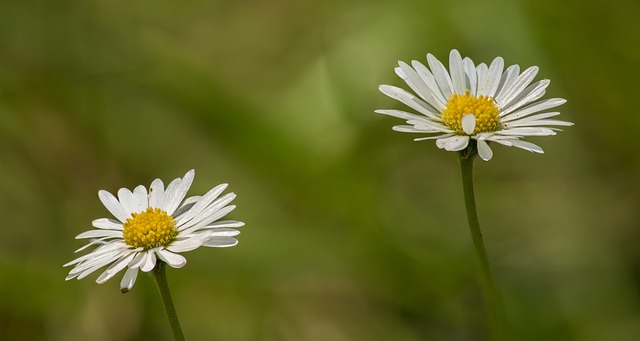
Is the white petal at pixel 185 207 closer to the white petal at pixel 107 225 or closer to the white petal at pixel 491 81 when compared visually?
the white petal at pixel 107 225

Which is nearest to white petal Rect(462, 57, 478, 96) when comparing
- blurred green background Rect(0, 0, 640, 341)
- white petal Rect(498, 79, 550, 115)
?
white petal Rect(498, 79, 550, 115)

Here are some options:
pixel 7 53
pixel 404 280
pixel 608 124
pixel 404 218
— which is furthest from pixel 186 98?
pixel 608 124

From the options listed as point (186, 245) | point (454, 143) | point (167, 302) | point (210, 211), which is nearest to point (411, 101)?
point (454, 143)

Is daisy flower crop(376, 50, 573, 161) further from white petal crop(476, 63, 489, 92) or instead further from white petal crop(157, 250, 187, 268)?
white petal crop(157, 250, 187, 268)

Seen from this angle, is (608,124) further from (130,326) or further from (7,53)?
(7,53)

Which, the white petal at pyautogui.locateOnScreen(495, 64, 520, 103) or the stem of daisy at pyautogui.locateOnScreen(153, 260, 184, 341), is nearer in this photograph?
the stem of daisy at pyautogui.locateOnScreen(153, 260, 184, 341)

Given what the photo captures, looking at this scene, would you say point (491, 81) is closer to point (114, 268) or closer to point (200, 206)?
point (200, 206)

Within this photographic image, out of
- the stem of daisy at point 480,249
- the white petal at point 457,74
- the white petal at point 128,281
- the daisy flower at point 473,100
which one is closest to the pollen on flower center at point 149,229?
the white petal at point 128,281
